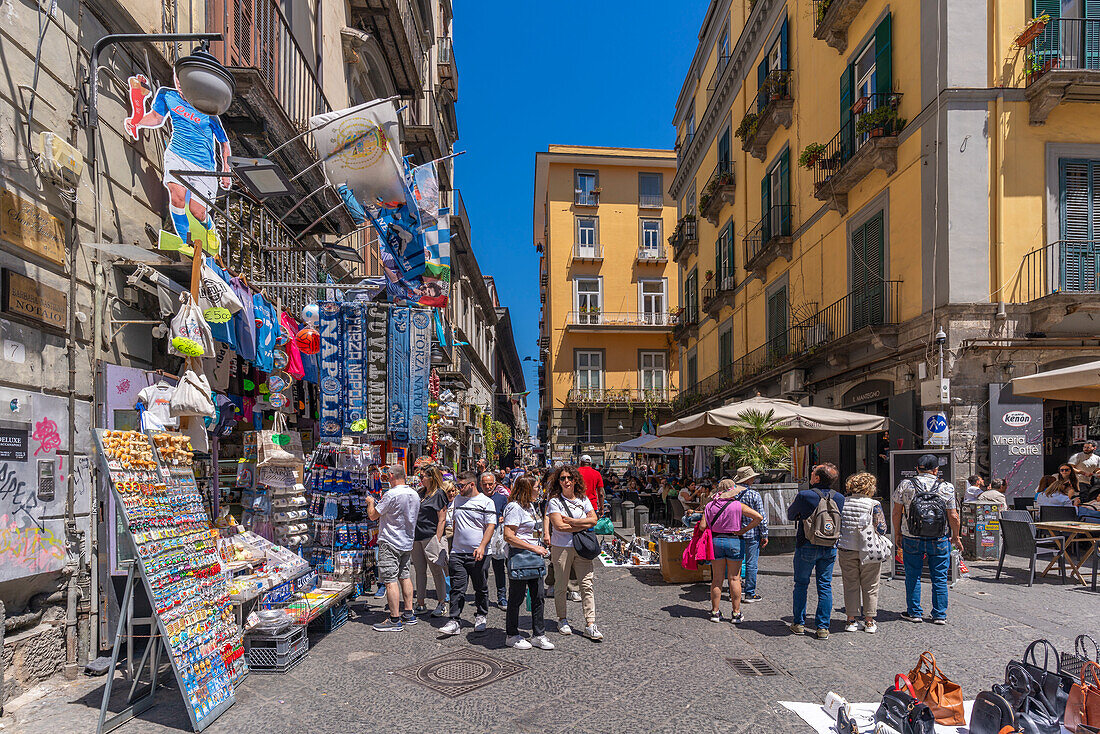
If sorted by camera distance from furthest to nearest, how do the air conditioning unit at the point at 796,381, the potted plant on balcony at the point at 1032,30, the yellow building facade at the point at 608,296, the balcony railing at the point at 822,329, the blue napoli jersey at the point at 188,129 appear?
the yellow building facade at the point at 608,296
the air conditioning unit at the point at 796,381
the balcony railing at the point at 822,329
the potted plant on balcony at the point at 1032,30
the blue napoli jersey at the point at 188,129

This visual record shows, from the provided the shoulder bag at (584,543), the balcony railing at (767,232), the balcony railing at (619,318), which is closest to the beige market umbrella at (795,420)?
the shoulder bag at (584,543)

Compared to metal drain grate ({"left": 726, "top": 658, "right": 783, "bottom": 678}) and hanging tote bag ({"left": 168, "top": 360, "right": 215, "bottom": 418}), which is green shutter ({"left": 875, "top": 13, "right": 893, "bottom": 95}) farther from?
hanging tote bag ({"left": 168, "top": 360, "right": 215, "bottom": 418})

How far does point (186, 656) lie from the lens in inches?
186

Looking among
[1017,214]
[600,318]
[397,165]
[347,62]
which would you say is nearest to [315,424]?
Result: [397,165]

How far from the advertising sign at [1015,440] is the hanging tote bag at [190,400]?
39.8 ft

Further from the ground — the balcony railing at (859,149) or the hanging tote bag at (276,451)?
the balcony railing at (859,149)

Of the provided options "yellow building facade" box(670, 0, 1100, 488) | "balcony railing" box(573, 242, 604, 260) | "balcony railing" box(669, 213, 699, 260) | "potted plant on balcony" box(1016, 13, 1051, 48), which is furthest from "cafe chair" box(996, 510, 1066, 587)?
"balcony railing" box(573, 242, 604, 260)

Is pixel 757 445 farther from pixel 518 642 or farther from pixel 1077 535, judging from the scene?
pixel 518 642

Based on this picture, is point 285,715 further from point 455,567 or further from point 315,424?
point 315,424

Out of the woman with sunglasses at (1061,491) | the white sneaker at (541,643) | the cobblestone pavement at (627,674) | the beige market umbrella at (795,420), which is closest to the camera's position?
the cobblestone pavement at (627,674)

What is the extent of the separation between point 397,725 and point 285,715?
33.7 inches

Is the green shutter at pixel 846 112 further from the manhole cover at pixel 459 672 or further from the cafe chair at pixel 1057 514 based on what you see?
the manhole cover at pixel 459 672

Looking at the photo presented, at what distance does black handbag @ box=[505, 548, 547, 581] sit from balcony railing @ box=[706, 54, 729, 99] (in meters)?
23.4

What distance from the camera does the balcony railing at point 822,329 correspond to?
13.9m
